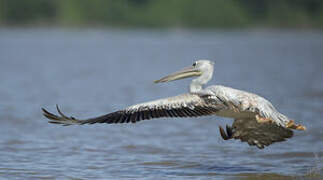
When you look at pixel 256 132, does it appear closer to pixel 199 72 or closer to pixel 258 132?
pixel 258 132

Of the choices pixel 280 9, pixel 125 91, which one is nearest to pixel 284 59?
pixel 125 91

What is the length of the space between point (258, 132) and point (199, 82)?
0.84m

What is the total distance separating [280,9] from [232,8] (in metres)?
4.65

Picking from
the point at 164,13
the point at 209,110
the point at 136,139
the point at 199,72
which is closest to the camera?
the point at 209,110

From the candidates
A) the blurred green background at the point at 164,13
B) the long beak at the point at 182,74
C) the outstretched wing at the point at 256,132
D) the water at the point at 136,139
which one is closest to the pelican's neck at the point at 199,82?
the long beak at the point at 182,74

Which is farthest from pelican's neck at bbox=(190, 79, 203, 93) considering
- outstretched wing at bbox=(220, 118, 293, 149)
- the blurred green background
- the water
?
the blurred green background

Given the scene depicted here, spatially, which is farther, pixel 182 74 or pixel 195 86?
pixel 182 74

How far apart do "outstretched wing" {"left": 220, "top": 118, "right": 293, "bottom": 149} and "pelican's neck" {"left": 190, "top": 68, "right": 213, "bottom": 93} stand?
535 mm

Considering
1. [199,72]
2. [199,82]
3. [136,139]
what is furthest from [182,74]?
[136,139]

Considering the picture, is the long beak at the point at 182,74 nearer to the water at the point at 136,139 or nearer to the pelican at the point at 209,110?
the pelican at the point at 209,110

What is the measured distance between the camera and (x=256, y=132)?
7.94 meters

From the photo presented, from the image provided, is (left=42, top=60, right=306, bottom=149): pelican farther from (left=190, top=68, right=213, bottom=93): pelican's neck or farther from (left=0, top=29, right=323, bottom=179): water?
(left=0, top=29, right=323, bottom=179): water

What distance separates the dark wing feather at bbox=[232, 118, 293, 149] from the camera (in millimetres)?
7787

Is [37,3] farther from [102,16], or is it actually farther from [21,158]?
[21,158]
